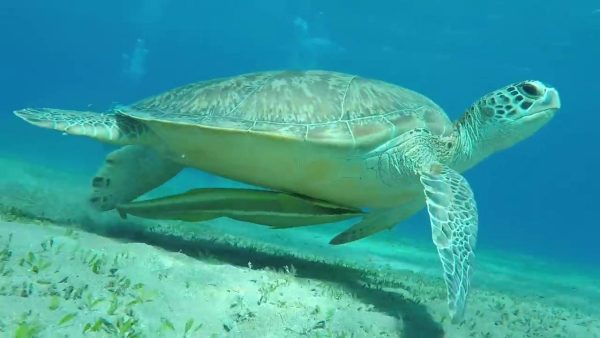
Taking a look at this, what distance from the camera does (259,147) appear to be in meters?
4.50

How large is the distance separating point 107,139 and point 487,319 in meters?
4.06

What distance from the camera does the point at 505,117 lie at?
5246 millimetres

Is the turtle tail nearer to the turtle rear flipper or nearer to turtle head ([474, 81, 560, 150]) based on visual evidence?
the turtle rear flipper

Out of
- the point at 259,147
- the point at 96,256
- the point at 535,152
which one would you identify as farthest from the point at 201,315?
the point at 535,152

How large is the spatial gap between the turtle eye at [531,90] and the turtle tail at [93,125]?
401cm

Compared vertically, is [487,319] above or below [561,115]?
below

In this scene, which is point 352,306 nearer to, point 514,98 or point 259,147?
point 259,147

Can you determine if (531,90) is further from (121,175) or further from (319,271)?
(121,175)

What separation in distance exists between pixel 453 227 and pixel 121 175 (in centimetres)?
373

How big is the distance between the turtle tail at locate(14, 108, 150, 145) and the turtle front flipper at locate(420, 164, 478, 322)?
295 cm

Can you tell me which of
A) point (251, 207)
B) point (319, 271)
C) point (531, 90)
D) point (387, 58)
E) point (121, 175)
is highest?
point (387, 58)

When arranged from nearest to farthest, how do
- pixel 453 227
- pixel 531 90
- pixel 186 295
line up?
pixel 186 295 → pixel 453 227 → pixel 531 90

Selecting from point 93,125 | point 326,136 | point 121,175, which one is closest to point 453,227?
point 326,136

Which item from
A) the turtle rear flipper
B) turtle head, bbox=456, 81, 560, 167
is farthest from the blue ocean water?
turtle head, bbox=456, 81, 560, 167
